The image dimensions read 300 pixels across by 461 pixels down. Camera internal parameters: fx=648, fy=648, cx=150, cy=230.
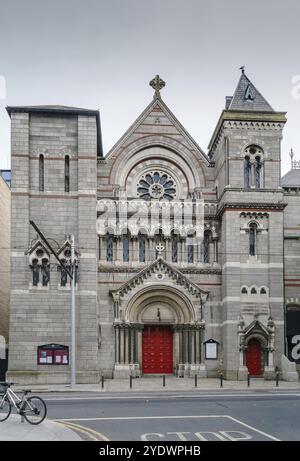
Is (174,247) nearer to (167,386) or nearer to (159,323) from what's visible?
(159,323)

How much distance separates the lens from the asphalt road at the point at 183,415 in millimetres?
16562

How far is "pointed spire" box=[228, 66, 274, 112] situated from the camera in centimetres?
4038

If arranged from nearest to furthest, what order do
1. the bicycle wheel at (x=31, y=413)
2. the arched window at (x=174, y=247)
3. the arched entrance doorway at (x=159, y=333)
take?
the bicycle wheel at (x=31, y=413) → the arched entrance doorway at (x=159, y=333) → the arched window at (x=174, y=247)

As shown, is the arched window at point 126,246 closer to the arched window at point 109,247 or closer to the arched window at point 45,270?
the arched window at point 109,247

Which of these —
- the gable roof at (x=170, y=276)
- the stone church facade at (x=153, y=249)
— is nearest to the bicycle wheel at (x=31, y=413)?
the stone church facade at (x=153, y=249)

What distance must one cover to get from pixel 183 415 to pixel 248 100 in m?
25.2

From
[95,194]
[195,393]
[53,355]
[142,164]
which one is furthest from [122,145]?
[195,393]

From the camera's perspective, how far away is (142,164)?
4172 centimetres

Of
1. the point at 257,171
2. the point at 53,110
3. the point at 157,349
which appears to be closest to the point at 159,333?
the point at 157,349

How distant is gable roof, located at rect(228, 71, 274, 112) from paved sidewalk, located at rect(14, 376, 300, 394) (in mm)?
16537

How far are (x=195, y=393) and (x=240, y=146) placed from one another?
1631 cm

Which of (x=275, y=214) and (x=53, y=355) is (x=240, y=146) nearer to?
(x=275, y=214)

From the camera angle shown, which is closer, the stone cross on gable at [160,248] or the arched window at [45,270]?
the arched window at [45,270]

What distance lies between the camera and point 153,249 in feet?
133
